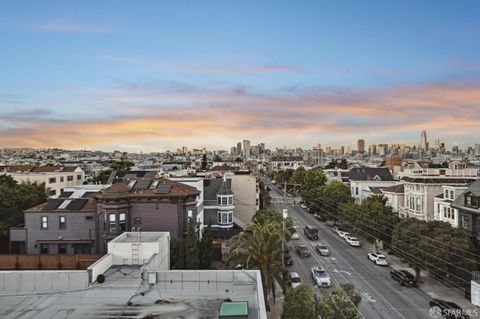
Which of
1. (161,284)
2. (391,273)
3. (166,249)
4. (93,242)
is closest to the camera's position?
(161,284)

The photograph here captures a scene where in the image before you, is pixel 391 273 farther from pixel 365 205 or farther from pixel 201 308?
pixel 201 308

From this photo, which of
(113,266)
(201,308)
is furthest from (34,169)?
(201,308)

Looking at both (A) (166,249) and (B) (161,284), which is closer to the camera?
(B) (161,284)

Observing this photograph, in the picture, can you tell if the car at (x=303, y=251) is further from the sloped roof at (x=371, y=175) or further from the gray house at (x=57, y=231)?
the sloped roof at (x=371, y=175)

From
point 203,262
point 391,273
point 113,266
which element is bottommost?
point 391,273

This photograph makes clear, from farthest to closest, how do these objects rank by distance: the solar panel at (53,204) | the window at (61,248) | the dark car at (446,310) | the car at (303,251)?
the car at (303,251), the solar panel at (53,204), the window at (61,248), the dark car at (446,310)

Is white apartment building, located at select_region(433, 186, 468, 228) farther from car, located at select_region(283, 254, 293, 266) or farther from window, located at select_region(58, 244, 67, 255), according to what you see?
window, located at select_region(58, 244, 67, 255)

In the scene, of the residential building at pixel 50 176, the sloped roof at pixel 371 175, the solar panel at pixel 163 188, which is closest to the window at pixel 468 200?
the solar panel at pixel 163 188
